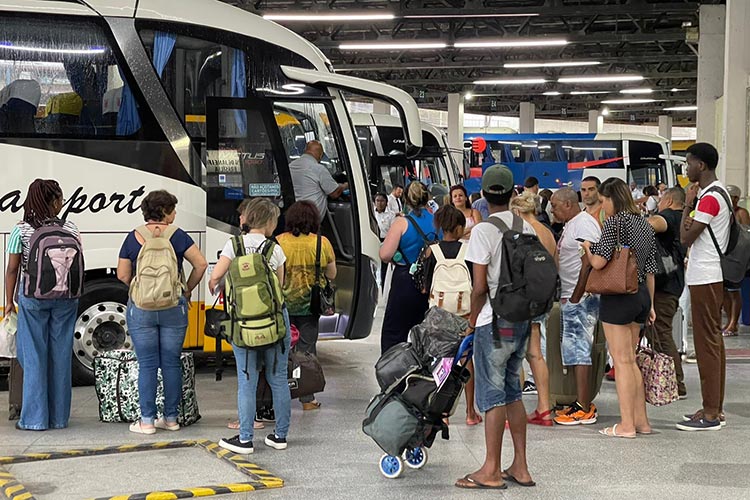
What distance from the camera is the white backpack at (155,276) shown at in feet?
22.4

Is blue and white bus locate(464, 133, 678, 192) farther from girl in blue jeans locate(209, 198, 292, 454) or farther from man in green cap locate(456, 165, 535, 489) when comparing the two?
man in green cap locate(456, 165, 535, 489)

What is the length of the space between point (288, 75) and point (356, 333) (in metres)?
2.38

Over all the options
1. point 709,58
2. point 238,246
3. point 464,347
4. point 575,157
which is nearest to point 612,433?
point 464,347

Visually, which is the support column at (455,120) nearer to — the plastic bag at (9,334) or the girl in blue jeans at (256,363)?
the plastic bag at (9,334)

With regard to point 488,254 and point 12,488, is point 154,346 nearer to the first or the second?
point 12,488

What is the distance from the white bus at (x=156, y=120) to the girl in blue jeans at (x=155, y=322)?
6.15 feet

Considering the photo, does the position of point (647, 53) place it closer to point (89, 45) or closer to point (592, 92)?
point (592, 92)

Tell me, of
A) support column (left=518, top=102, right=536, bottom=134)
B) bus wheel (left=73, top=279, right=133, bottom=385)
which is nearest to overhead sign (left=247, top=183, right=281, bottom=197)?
bus wheel (left=73, top=279, right=133, bottom=385)

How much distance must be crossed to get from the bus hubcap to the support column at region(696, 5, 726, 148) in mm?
16926

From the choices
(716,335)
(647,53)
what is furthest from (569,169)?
(716,335)

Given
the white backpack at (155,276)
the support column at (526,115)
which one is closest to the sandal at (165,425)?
the white backpack at (155,276)

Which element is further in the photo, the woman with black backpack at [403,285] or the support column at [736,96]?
the support column at [736,96]

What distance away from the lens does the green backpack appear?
6.30 m

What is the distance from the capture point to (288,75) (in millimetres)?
9289
